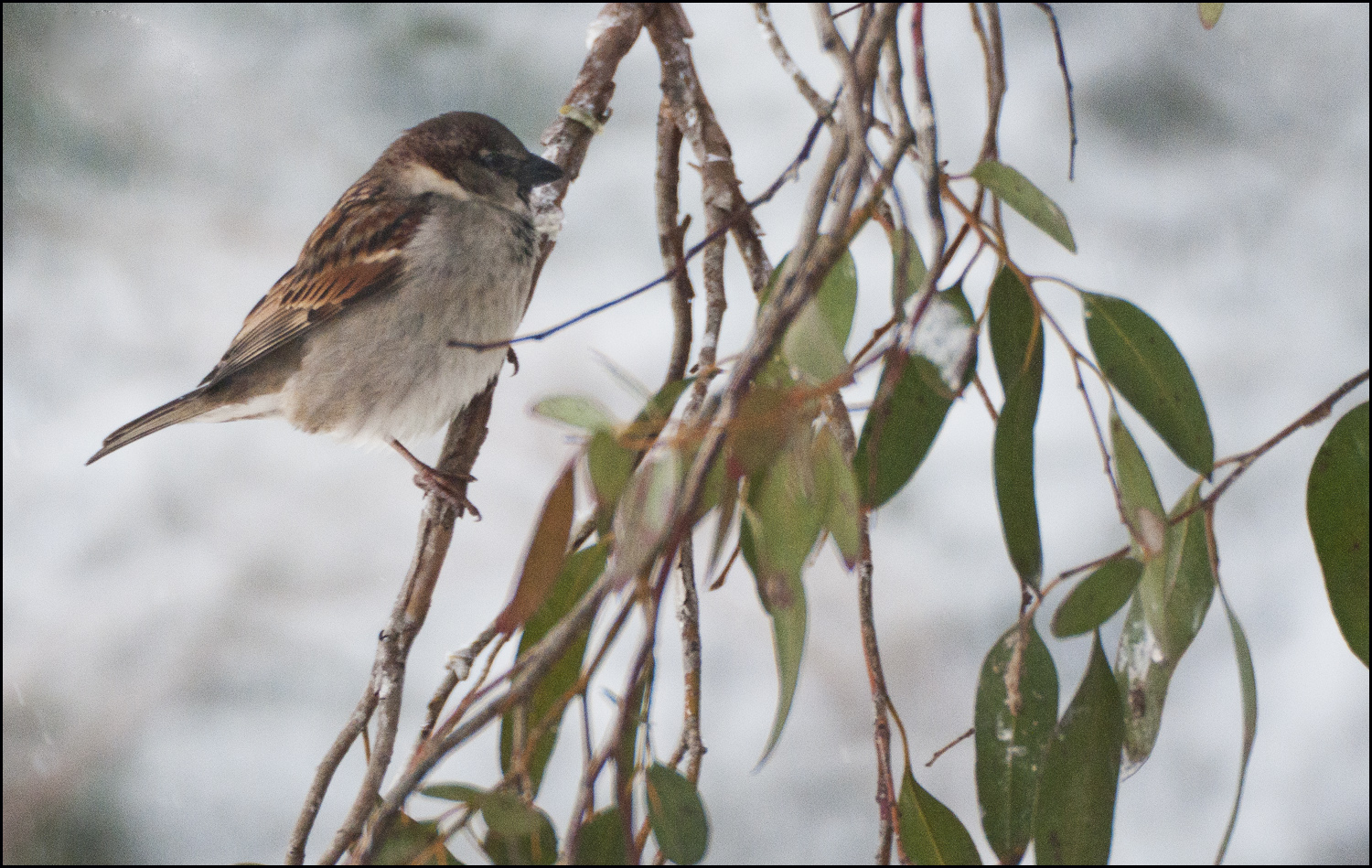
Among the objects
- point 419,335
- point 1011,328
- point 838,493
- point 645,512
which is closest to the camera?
point 645,512

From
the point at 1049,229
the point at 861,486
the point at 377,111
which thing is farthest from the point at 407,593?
the point at 377,111

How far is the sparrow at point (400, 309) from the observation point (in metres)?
1.31

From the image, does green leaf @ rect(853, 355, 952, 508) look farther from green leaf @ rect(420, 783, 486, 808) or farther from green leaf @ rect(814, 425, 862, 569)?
green leaf @ rect(420, 783, 486, 808)

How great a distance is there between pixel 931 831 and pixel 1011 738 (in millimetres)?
75

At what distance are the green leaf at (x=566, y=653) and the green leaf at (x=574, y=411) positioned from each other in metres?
0.12

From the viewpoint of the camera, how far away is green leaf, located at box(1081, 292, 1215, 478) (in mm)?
606

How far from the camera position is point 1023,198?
580 mm

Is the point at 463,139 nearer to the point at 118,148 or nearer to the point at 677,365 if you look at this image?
the point at 677,365

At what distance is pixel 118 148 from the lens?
1842mm

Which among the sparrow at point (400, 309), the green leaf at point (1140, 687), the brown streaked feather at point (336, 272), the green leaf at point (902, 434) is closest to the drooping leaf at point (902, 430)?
the green leaf at point (902, 434)

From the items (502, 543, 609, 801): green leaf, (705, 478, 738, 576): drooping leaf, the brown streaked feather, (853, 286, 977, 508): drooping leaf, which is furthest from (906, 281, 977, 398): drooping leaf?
the brown streaked feather

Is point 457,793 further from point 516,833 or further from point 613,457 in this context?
point 613,457

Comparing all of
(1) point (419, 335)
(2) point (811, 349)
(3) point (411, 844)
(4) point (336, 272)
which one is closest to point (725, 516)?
(2) point (811, 349)

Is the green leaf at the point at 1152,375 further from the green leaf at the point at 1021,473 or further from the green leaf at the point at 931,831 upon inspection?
the green leaf at the point at 931,831
